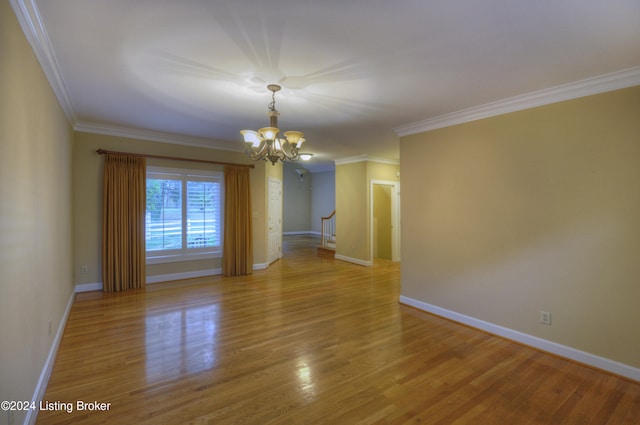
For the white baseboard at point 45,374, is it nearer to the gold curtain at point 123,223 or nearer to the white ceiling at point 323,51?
the gold curtain at point 123,223

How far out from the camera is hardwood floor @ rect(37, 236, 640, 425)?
7.00 feet

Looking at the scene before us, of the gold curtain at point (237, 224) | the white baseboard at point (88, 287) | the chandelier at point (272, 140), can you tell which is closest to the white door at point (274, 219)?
the gold curtain at point (237, 224)

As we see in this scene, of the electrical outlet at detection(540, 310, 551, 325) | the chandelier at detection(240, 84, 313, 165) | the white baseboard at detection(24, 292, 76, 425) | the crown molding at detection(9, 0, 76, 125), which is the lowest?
the white baseboard at detection(24, 292, 76, 425)

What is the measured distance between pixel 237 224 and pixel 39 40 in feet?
13.9

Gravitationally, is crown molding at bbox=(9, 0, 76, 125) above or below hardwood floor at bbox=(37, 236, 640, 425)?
above

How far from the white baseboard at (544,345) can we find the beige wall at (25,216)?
4217 millimetres

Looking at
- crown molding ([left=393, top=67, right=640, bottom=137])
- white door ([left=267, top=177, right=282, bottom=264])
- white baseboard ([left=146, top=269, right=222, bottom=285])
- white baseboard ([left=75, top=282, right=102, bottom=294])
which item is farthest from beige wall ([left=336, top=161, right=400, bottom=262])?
white baseboard ([left=75, top=282, right=102, bottom=294])

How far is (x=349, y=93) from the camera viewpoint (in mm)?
3234

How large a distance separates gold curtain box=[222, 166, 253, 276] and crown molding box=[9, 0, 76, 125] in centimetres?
309

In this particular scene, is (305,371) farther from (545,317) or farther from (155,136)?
(155,136)

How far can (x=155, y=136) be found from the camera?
17.3 feet

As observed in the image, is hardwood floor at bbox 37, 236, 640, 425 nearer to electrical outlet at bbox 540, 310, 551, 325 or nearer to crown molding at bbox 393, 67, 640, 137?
electrical outlet at bbox 540, 310, 551, 325

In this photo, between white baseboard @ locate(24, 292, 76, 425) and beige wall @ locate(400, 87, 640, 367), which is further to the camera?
beige wall @ locate(400, 87, 640, 367)

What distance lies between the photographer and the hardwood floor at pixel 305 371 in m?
2.13
